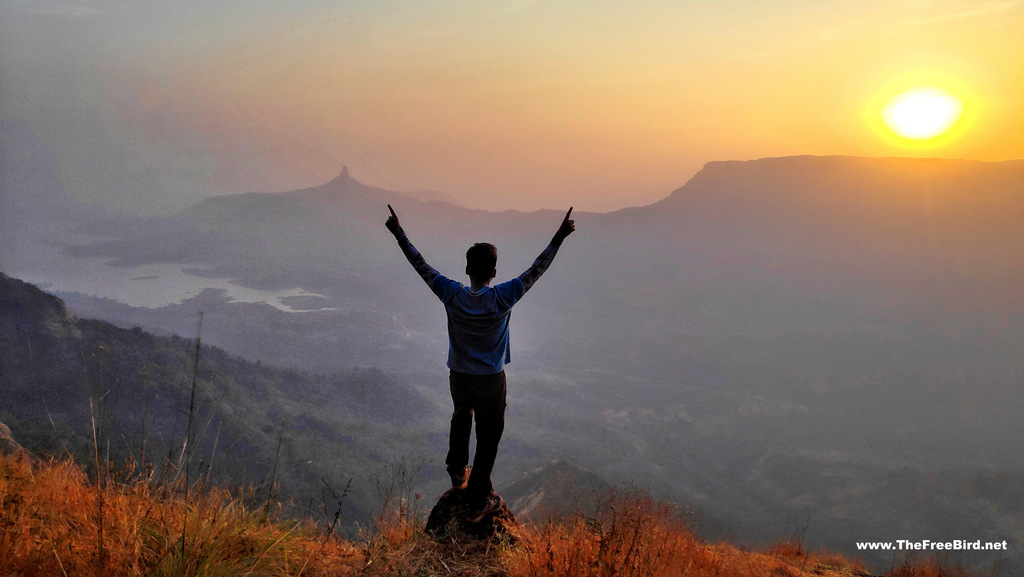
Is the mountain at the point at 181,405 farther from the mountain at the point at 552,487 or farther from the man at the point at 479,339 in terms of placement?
the man at the point at 479,339

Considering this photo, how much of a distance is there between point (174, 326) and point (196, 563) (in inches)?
7089

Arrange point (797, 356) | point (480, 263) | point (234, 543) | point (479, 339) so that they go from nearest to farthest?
point (234, 543), point (480, 263), point (479, 339), point (797, 356)

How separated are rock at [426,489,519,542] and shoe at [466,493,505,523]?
4cm

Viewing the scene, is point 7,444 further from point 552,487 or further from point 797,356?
point 797,356

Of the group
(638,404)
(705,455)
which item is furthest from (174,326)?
(705,455)

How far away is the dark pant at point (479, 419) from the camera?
423cm

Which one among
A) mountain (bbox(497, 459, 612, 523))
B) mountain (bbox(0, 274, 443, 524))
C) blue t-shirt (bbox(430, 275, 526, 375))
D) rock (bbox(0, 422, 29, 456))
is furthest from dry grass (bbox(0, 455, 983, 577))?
mountain (bbox(497, 459, 612, 523))

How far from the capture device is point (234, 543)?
10.4ft

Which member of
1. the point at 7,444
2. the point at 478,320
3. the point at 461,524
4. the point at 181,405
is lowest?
the point at 181,405

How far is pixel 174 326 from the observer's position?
15775 cm

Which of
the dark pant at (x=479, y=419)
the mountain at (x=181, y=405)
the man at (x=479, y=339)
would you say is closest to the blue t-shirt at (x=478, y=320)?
the man at (x=479, y=339)

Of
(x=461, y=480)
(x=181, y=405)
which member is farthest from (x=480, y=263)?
(x=181, y=405)

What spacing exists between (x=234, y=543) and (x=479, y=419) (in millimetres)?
1768

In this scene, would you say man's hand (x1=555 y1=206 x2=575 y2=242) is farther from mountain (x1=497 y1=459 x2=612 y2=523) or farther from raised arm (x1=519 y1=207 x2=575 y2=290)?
mountain (x1=497 y1=459 x2=612 y2=523)
